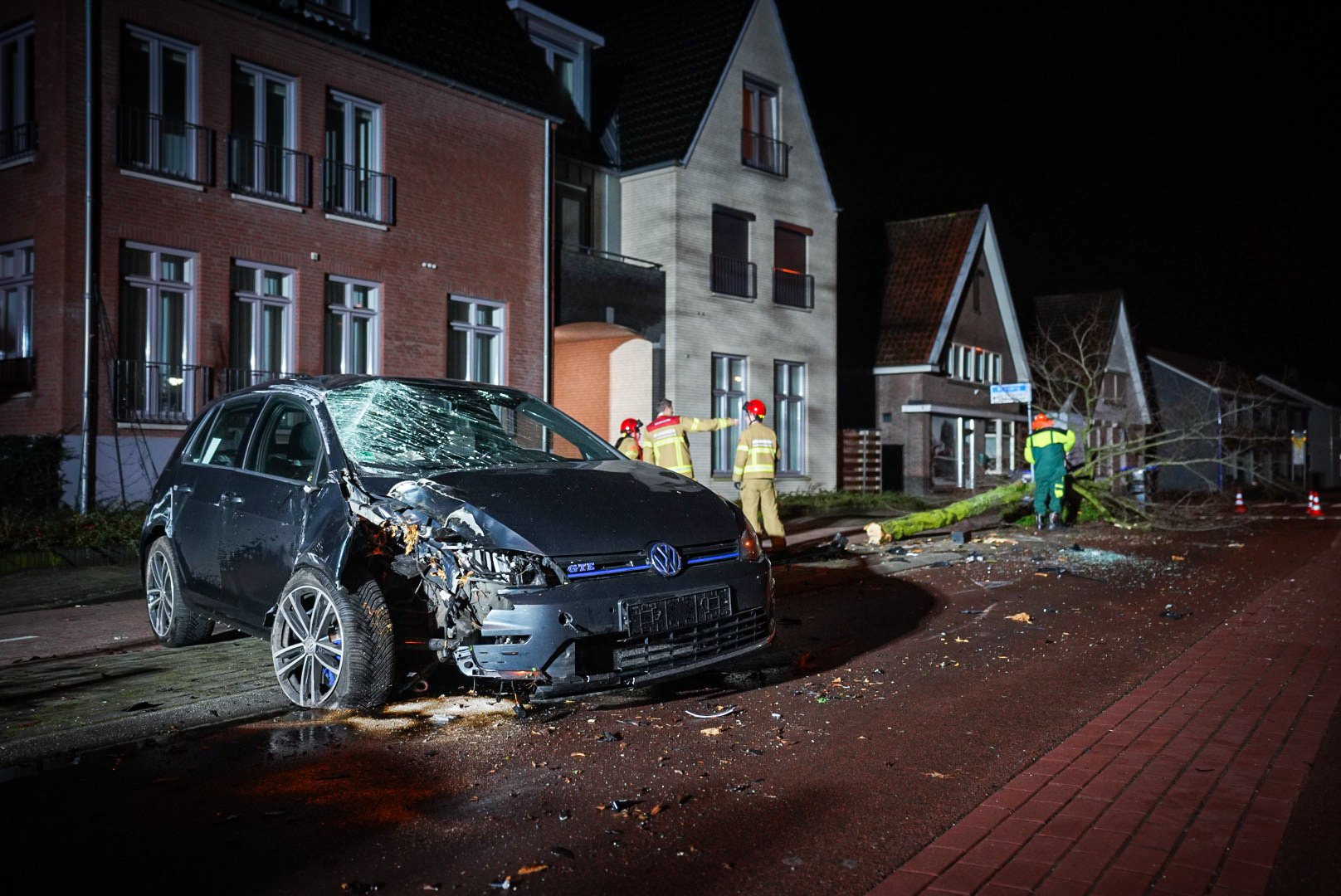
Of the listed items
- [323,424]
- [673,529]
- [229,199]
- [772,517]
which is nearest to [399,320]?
[229,199]

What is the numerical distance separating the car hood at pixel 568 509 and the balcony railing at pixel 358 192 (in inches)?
524

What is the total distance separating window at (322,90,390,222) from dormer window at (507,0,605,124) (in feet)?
18.6

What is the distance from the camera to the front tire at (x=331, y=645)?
209 inches

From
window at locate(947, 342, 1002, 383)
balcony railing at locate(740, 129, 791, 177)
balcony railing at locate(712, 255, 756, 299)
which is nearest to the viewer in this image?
balcony railing at locate(712, 255, 756, 299)

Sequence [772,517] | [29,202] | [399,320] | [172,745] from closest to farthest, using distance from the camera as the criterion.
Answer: [172,745]
[772,517]
[29,202]
[399,320]

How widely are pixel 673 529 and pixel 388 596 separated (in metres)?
1.52

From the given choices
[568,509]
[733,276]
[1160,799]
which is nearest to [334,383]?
[568,509]

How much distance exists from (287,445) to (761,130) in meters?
21.8

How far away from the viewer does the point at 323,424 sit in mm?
5973

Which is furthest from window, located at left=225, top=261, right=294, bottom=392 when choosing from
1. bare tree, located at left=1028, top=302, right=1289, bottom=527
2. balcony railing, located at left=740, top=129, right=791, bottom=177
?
bare tree, located at left=1028, top=302, right=1289, bottom=527

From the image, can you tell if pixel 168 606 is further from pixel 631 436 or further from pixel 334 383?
pixel 631 436

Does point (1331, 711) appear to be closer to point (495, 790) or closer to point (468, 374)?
point (495, 790)

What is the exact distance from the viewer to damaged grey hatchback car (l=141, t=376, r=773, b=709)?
4938 mm

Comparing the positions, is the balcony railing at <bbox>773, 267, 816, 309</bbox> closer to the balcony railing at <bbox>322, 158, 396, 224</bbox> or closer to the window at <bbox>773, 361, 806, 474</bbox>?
the window at <bbox>773, 361, 806, 474</bbox>
